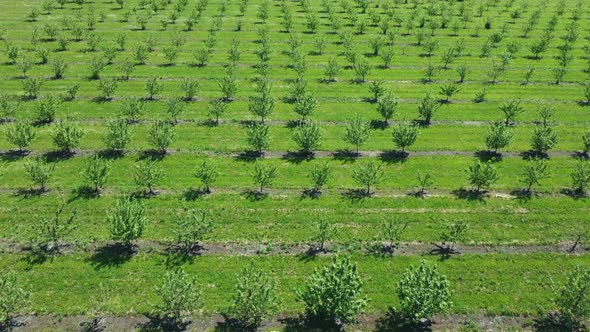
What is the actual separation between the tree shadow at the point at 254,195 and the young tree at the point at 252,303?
13.0 m

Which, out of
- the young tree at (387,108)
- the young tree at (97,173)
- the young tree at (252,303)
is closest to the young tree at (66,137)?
the young tree at (97,173)

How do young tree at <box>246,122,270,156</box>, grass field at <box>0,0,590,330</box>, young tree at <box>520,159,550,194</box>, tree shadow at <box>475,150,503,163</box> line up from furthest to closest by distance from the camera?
tree shadow at <box>475,150,503,163</box>
young tree at <box>246,122,270,156</box>
young tree at <box>520,159,550,194</box>
grass field at <box>0,0,590,330</box>

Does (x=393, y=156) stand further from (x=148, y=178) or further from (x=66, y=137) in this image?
(x=66, y=137)

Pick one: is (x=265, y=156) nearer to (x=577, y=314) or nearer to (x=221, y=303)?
(x=221, y=303)

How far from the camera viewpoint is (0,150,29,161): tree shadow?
4818cm

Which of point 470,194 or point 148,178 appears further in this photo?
point 470,194

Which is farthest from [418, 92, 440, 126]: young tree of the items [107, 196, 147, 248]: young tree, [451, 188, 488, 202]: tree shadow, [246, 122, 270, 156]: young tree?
[107, 196, 147, 248]: young tree

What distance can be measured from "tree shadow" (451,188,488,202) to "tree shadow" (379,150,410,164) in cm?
719

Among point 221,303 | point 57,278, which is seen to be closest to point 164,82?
point 57,278

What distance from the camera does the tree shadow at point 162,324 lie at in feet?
96.2

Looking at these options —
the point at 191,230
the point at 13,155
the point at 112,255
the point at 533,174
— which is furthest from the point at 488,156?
the point at 13,155

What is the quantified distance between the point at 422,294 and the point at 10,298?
81.2ft

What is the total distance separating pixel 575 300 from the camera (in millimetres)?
28906

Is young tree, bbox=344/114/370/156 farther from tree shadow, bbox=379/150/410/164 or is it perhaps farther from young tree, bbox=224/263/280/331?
young tree, bbox=224/263/280/331
